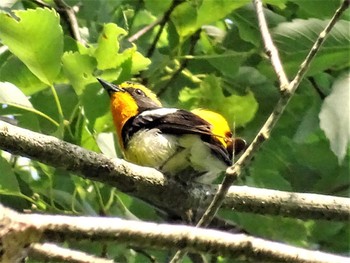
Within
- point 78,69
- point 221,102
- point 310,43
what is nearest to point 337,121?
point 310,43

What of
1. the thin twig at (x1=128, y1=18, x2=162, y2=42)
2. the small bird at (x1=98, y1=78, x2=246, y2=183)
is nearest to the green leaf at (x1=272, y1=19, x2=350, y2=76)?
the small bird at (x1=98, y1=78, x2=246, y2=183)

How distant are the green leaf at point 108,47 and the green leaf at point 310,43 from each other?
612mm

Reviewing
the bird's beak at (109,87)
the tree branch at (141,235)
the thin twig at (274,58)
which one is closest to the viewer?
the tree branch at (141,235)

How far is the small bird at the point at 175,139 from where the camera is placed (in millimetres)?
2768

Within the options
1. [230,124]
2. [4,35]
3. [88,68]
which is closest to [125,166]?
[88,68]

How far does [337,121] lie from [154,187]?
64 centimetres

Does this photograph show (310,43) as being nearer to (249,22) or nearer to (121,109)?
(249,22)

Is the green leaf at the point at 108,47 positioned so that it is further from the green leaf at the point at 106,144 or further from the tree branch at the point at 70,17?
the tree branch at the point at 70,17

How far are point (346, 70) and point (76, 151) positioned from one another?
45.2 inches

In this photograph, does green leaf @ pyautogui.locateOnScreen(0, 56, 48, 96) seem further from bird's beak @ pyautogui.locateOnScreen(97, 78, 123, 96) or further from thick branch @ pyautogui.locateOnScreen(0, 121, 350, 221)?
thick branch @ pyautogui.locateOnScreen(0, 121, 350, 221)

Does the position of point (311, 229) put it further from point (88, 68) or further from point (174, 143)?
point (88, 68)

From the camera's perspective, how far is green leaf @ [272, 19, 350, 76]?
2676 millimetres

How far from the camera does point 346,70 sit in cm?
279

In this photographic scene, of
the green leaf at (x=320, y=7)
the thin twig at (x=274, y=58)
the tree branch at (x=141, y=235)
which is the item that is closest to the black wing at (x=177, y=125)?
the green leaf at (x=320, y=7)
